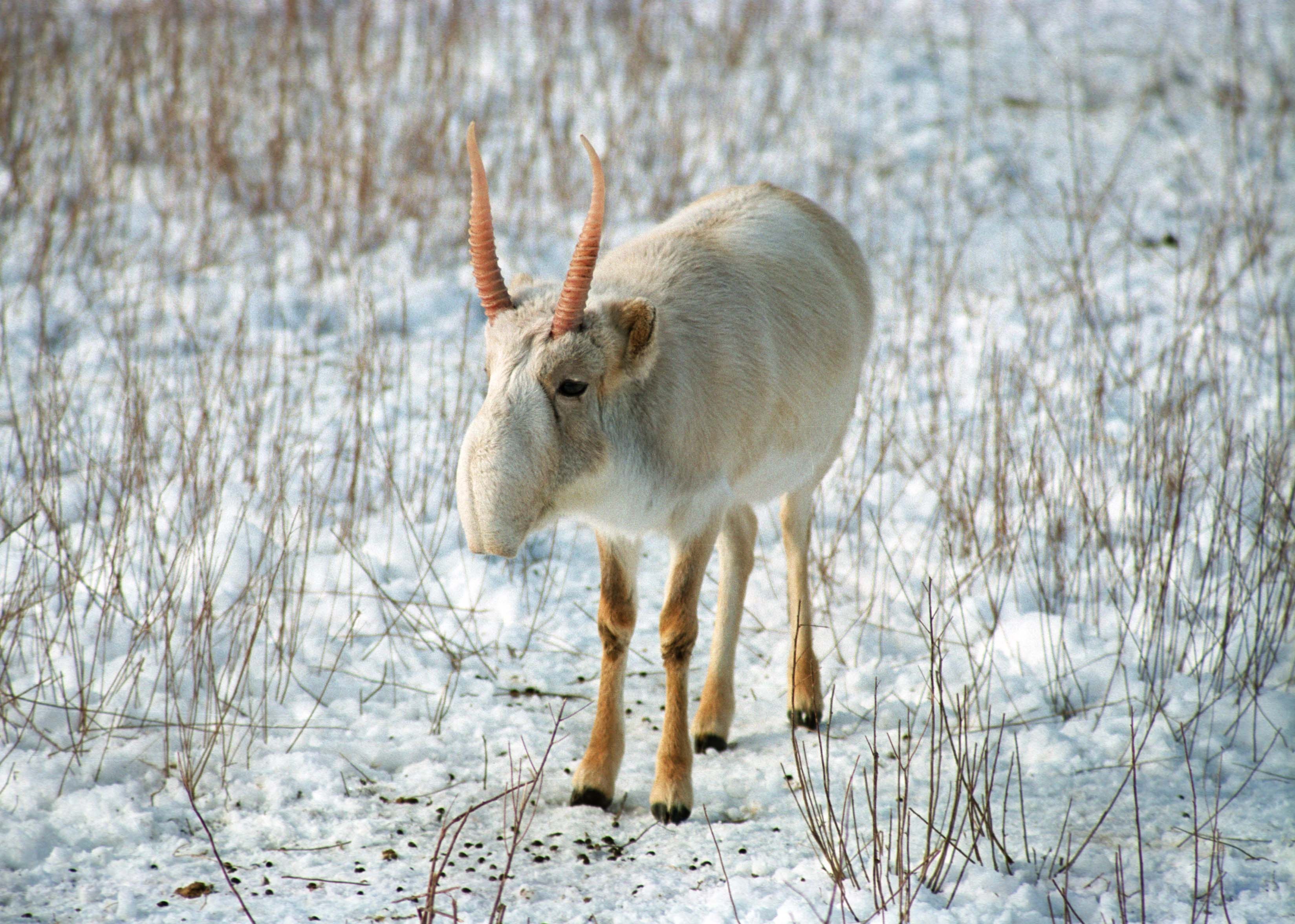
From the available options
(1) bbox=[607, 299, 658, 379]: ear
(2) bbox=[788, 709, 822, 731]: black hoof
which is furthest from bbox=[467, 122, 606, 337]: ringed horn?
(2) bbox=[788, 709, 822, 731]: black hoof

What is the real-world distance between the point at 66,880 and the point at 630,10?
33.0 ft

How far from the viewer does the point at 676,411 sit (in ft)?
10.7

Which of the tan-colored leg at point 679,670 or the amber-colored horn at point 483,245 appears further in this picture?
the tan-colored leg at point 679,670

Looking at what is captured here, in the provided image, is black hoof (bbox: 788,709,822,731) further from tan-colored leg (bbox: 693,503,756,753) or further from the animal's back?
the animal's back

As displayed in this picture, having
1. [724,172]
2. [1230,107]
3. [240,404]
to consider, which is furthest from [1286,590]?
[1230,107]

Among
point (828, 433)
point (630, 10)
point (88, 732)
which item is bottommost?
point (88, 732)

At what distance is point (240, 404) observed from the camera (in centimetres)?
597

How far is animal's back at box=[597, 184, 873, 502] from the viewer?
3365 mm

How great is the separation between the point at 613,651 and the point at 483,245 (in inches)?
58.0

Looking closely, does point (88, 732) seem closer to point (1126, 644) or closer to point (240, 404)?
point (240, 404)

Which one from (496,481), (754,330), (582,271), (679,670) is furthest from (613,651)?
(582,271)

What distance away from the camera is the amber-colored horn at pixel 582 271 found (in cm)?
288

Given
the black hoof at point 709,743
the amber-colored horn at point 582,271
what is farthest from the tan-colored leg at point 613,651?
the amber-colored horn at point 582,271

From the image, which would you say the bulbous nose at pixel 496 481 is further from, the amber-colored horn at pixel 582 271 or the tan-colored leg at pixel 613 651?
the tan-colored leg at pixel 613 651
